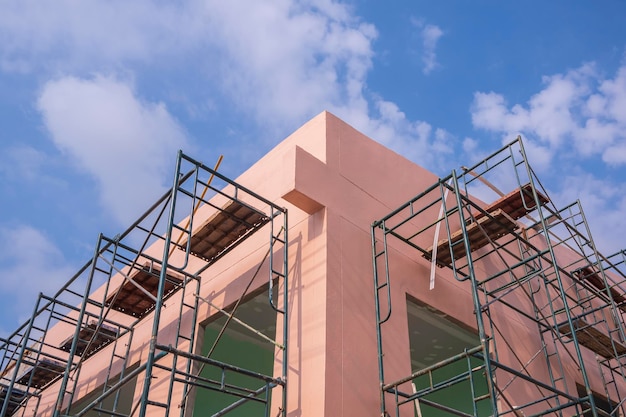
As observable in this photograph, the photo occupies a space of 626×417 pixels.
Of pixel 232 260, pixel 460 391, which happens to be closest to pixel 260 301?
pixel 232 260

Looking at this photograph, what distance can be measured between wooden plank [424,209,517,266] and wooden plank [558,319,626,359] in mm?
3191

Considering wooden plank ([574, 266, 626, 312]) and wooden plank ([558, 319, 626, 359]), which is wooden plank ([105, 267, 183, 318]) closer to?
wooden plank ([558, 319, 626, 359])

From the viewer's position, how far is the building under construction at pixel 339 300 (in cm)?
828

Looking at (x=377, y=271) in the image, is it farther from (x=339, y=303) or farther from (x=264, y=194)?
(x=264, y=194)

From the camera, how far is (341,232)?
9.64 meters

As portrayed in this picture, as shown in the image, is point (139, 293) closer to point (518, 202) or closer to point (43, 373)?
point (43, 373)

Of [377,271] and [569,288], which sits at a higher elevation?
[569,288]

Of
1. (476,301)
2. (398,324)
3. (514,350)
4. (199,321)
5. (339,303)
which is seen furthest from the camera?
(514,350)

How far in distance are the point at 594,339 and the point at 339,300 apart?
264 inches

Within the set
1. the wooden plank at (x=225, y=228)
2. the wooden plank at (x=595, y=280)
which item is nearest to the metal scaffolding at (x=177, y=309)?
the wooden plank at (x=225, y=228)

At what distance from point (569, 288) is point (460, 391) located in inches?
139

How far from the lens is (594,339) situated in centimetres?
1260

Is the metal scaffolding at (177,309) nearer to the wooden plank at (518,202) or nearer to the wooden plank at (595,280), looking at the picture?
the wooden plank at (518,202)

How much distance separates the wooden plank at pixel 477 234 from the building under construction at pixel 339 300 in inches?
1.5
